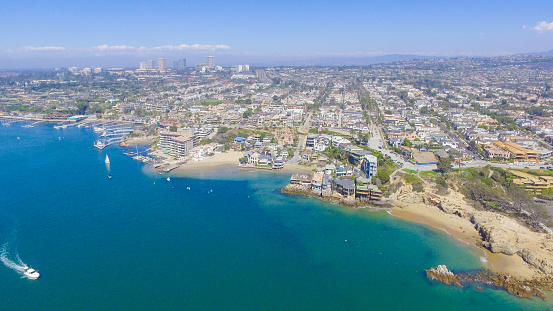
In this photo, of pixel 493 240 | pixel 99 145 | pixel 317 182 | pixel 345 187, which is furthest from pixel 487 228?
pixel 99 145

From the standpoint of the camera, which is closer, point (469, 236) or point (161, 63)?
point (469, 236)

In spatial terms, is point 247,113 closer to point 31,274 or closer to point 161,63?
point 31,274

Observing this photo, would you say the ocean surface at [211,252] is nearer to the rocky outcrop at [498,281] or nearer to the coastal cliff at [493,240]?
the rocky outcrop at [498,281]

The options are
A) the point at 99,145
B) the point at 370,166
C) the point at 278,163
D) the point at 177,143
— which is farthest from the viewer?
the point at 99,145

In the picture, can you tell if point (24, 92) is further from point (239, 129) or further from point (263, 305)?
point (263, 305)

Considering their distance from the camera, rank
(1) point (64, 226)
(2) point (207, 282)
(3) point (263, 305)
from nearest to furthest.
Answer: (3) point (263, 305), (2) point (207, 282), (1) point (64, 226)

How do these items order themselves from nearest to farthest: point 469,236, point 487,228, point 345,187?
point 487,228 < point 469,236 < point 345,187

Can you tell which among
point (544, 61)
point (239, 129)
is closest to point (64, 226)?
point (239, 129)
